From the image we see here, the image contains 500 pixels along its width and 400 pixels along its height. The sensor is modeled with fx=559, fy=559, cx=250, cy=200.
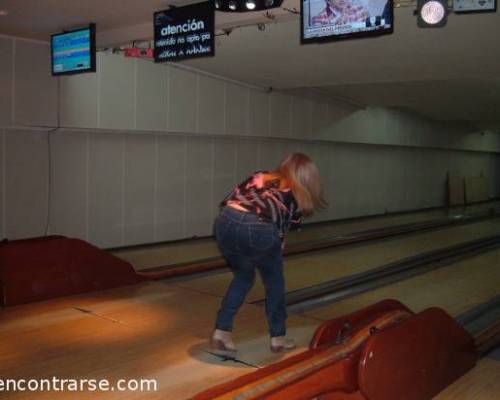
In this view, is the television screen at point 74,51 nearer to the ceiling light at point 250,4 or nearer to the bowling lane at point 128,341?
the ceiling light at point 250,4

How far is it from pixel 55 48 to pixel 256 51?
9.67 feet

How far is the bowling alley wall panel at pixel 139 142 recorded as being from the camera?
8094 mm

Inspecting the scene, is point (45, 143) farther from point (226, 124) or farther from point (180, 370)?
point (180, 370)

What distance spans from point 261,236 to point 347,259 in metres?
5.85

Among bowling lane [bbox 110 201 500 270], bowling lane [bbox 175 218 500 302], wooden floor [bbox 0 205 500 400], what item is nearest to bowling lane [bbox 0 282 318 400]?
wooden floor [bbox 0 205 500 400]

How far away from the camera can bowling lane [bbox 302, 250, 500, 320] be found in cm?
639

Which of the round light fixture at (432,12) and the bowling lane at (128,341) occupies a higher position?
the round light fixture at (432,12)

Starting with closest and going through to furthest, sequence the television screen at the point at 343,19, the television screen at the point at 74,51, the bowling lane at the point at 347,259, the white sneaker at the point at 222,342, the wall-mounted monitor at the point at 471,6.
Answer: the white sneaker at the point at 222,342 < the wall-mounted monitor at the point at 471,6 < the television screen at the point at 343,19 < the television screen at the point at 74,51 < the bowling lane at the point at 347,259

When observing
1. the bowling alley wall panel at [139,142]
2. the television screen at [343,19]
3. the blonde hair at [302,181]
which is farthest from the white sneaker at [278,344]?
the bowling alley wall panel at [139,142]

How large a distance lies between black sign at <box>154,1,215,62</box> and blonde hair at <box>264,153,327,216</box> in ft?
8.19

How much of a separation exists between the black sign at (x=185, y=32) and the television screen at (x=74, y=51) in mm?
944

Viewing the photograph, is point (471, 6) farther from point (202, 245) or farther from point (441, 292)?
point (202, 245)

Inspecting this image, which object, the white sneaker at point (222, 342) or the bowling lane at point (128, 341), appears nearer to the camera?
the bowling lane at point (128, 341)

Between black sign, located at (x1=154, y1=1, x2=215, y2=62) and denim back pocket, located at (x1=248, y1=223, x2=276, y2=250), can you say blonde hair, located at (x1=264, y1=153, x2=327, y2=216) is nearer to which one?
denim back pocket, located at (x1=248, y1=223, x2=276, y2=250)
